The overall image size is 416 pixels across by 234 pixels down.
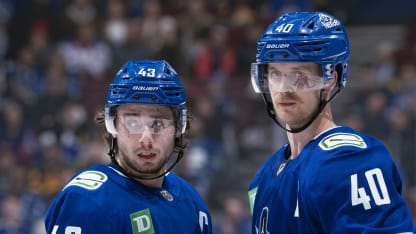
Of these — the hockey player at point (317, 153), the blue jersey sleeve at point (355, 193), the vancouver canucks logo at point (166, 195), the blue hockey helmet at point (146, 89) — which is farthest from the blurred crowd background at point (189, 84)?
the blue jersey sleeve at point (355, 193)

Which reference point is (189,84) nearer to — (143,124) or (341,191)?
(143,124)

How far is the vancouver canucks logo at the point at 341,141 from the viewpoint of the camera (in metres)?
2.89

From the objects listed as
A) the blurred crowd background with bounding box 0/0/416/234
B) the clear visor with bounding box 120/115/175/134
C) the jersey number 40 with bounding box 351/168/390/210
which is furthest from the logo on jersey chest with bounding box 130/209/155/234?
the blurred crowd background with bounding box 0/0/416/234

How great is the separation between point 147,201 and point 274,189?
47cm

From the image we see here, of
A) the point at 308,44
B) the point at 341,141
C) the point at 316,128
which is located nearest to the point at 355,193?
the point at 341,141

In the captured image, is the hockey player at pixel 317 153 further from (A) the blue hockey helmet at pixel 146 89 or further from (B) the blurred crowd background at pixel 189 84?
(B) the blurred crowd background at pixel 189 84

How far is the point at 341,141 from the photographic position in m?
2.92

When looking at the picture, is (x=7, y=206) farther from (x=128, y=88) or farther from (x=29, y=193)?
(x=128, y=88)

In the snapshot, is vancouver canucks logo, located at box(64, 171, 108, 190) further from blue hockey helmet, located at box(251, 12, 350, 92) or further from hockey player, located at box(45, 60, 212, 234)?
blue hockey helmet, located at box(251, 12, 350, 92)

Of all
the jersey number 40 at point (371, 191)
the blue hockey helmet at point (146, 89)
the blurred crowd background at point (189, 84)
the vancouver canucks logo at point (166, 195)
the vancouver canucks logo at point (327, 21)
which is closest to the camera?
the jersey number 40 at point (371, 191)

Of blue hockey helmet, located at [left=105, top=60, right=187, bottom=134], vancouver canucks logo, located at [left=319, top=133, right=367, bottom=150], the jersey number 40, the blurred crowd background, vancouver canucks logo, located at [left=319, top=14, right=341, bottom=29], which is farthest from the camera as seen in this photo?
the blurred crowd background

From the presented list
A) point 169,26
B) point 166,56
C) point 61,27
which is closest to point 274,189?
point 166,56

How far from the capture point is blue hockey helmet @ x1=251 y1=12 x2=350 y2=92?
293 cm

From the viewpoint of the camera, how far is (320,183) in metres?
2.82
